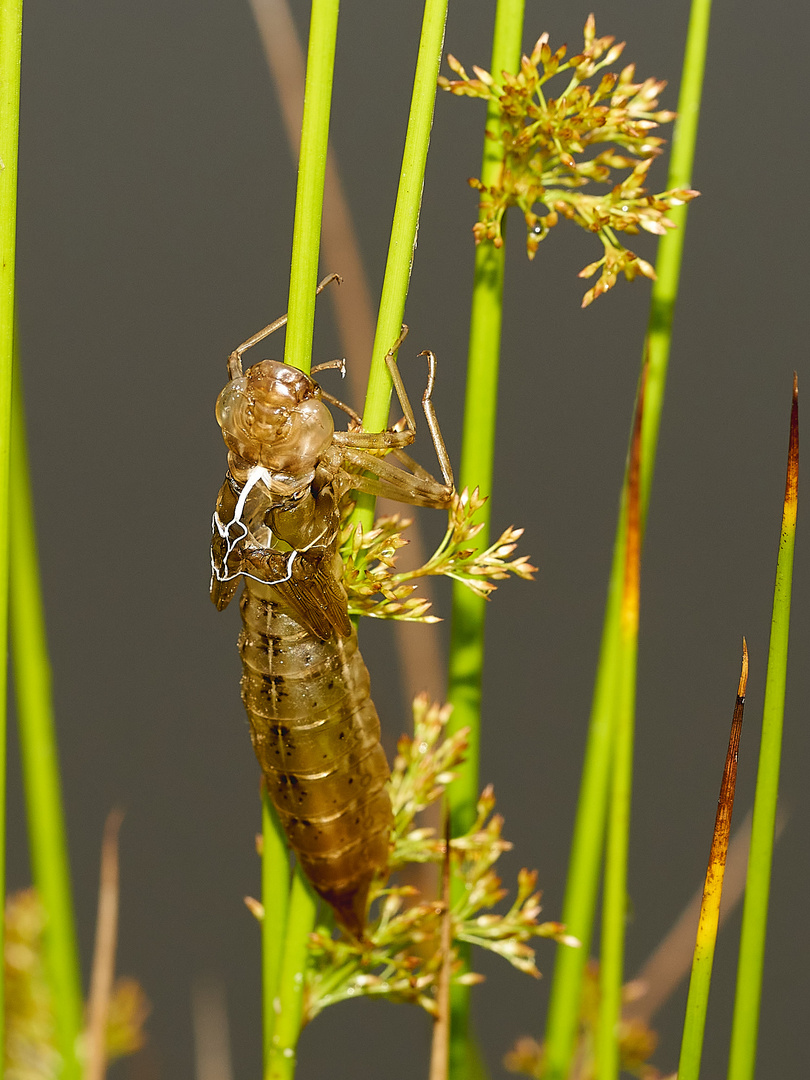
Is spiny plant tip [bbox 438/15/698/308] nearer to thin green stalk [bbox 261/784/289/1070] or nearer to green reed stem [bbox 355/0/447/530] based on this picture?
green reed stem [bbox 355/0/447/530]

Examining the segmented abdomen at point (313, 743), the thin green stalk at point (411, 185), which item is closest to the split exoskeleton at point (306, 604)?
the segmented abdomen at point (313, 743)

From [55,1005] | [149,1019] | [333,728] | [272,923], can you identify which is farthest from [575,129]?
[149,1019]

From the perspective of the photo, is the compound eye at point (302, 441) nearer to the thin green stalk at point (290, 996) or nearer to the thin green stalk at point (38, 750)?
the thin green stalk at point (38, 750)

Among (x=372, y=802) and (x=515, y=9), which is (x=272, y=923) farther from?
(x=515, y=9)

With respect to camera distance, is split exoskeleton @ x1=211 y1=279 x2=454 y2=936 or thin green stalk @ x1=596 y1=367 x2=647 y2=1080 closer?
thin green stalk @ x1=596 y1=367 x2=647 y2=1080

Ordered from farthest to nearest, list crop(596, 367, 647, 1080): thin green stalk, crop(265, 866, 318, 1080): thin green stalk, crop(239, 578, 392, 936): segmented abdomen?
1. crop(239, 578, 392, 936): segmented abdomen
2. crop(265, 866, 318, 1080): thin green stalk
3. crop(596, 367, 647, 1080): thin green stalk

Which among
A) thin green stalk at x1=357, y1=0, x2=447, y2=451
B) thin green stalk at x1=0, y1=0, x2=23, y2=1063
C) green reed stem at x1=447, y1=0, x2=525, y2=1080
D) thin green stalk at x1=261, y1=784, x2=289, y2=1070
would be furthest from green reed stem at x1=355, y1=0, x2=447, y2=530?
thin green stalk at x1=261, y1=784, x2=289, y2=1070
